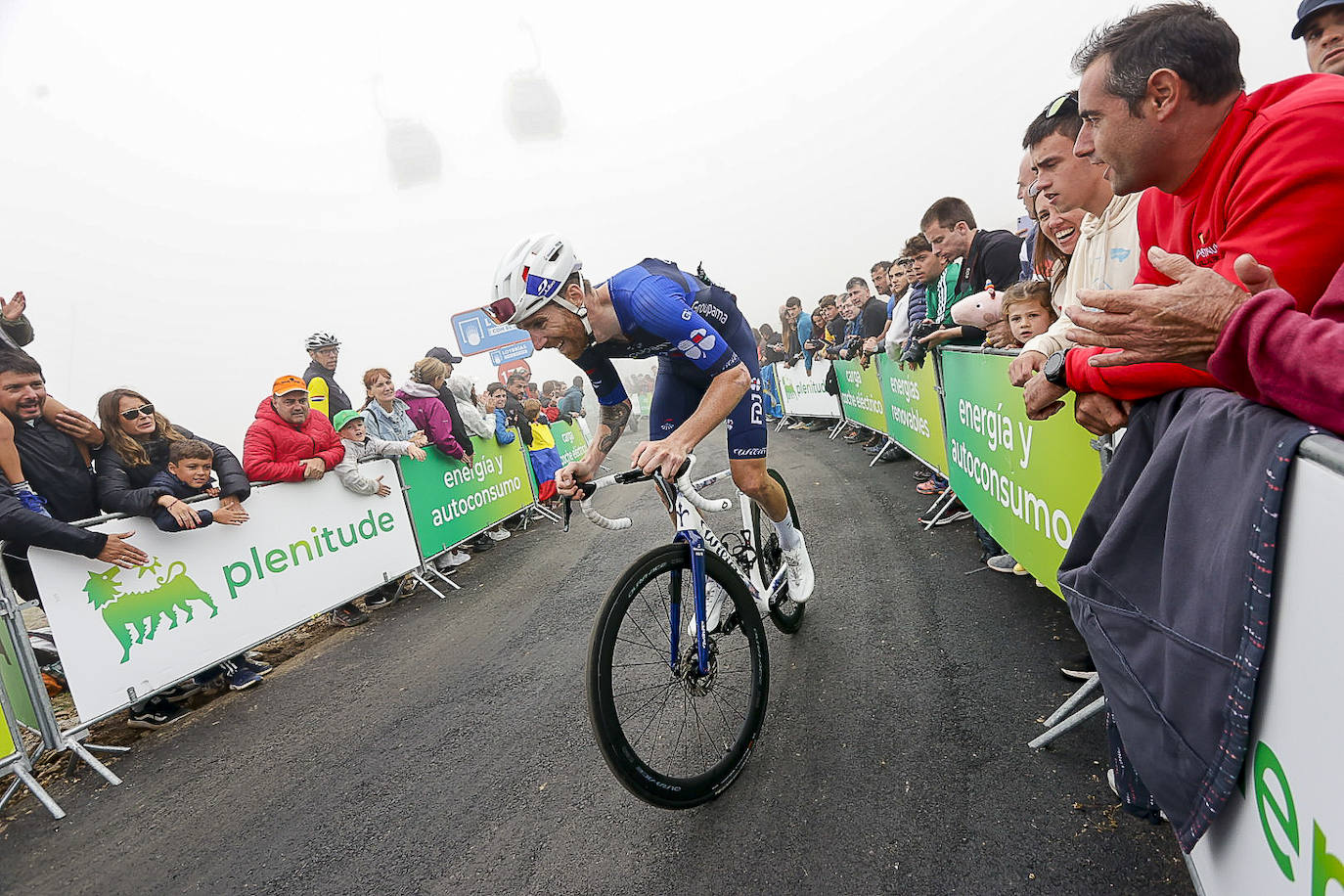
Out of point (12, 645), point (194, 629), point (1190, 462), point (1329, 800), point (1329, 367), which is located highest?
point (1329, 367)

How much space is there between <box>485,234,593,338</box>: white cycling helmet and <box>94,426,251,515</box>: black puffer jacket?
340cm

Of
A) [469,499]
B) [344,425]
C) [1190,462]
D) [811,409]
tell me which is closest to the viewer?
[1190,462]

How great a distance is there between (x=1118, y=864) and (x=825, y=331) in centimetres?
1087

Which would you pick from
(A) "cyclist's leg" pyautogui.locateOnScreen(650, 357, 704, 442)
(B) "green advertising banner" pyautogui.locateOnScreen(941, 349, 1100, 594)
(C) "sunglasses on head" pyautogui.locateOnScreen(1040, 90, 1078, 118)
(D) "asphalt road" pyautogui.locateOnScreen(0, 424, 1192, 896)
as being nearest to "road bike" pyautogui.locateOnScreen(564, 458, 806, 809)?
(D) "asphalt road" pyautogui.locateOnScreen(0, 424, 1192, 896)

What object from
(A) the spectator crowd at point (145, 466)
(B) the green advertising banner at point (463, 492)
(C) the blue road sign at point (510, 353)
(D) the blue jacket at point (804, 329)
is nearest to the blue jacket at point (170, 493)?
(A) the spectator crowd at point (145, 466)

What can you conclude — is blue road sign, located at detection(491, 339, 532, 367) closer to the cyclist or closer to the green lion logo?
the green lion logo

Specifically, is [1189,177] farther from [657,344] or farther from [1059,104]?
[657,344]

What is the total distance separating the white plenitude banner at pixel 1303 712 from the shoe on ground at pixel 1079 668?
1.86 m

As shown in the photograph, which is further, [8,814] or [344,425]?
[344,425]

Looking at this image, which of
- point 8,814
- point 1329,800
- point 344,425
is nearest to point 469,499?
point 344,425

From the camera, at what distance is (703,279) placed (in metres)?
3.72

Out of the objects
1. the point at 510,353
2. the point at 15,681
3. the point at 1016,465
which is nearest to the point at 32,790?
the point at 15,681

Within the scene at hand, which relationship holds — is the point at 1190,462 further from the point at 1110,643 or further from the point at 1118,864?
the point at 1118,864

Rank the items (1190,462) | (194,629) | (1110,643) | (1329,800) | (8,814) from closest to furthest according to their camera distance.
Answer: (1329,800)
(1190,462)
(1110,643)
(8,814)
(194,629)
